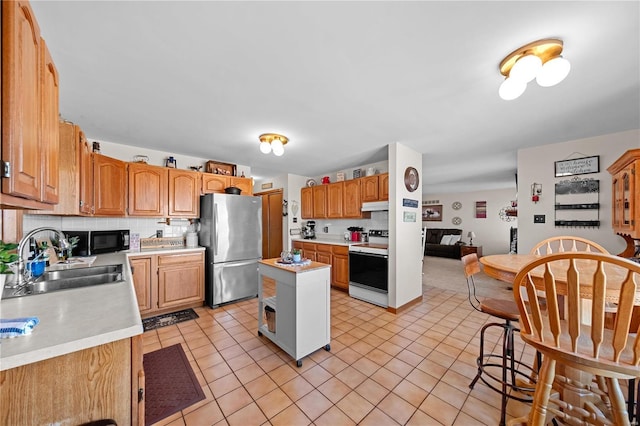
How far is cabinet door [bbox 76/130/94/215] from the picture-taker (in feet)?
6.82

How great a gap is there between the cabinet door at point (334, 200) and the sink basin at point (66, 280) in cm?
332

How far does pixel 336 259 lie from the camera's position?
4.22 metres

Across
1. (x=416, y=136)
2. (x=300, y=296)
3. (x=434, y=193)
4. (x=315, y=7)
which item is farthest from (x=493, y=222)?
(x=315, y=7)

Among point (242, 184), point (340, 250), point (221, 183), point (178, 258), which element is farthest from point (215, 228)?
point (340, 250)

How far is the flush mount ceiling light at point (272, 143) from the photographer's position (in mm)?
2812

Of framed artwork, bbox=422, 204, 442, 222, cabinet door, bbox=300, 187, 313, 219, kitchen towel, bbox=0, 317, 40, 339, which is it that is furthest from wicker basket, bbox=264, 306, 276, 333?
framed artwork, bbox=422, 204, 442, 222

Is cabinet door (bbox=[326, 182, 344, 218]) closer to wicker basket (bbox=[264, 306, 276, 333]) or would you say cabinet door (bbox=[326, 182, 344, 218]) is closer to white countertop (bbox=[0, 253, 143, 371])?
wicker basket (bbox=[264, 306, 276, 333])

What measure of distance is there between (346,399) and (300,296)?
2.66 ft

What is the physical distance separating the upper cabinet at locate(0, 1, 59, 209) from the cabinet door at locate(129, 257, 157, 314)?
2090 millimetres

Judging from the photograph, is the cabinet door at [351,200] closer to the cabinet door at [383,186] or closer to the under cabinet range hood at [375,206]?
the under cabinet range hood at [375,206]

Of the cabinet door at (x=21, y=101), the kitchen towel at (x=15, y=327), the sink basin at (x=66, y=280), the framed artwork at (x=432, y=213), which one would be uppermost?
the cabinet door at (x=21, y=101)

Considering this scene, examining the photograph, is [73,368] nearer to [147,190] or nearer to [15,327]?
[15,327]

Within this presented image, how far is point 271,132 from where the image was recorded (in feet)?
9.29

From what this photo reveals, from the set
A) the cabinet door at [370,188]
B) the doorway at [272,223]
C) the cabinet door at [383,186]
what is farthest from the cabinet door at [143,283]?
the cabinet door at [383,186]
